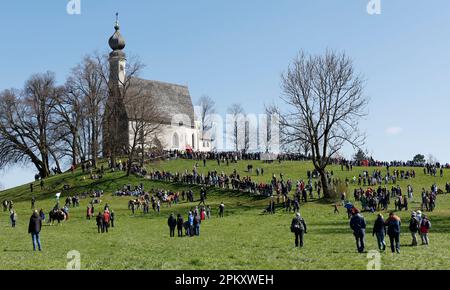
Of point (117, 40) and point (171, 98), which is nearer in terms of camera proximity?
point (117, 40)

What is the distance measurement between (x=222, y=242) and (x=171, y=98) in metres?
84.1

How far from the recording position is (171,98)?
109125mm

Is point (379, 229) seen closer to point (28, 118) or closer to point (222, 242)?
point (222, 242)

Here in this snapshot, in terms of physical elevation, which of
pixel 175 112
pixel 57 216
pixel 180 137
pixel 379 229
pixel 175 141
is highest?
pixel 175 112

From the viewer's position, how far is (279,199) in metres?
50.1

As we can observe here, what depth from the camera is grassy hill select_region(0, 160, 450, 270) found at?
17902mm

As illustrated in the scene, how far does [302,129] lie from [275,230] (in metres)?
21.4

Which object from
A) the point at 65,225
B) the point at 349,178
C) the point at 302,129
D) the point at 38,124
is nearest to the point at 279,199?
the point at 302,129

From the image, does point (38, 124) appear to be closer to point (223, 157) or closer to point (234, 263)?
point (223, 157)

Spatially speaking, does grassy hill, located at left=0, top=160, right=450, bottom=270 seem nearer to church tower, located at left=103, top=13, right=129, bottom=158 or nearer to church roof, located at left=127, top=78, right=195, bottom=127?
church tower, located at left=103, top=13, right=129, bottom=158

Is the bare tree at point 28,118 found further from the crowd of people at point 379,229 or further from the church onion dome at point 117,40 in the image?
the crowd of people at point 379,229

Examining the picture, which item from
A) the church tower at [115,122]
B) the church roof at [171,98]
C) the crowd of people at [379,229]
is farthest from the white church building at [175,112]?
the crowd of people at [379,229]

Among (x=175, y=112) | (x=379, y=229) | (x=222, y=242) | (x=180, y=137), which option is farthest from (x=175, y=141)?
(x=379, y=229)

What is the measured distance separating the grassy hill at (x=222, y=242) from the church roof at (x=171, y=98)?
4838 centimetres
